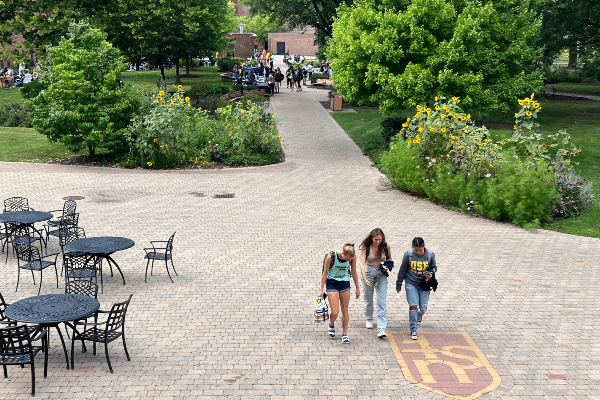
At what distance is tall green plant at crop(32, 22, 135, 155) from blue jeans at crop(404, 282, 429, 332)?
14.6 metres

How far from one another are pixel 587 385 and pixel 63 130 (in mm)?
18055

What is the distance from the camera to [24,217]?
1258 centimetres

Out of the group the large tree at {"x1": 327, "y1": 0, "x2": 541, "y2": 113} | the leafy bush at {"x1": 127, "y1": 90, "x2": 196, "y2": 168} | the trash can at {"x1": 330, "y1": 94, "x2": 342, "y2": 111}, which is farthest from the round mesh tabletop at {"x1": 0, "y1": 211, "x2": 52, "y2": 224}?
the trash can at {"x1": 330, "y1": 94, "x2": 342, "y2": 111}

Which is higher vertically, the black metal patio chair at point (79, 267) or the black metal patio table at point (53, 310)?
the black metal patio table at point (53, 310)

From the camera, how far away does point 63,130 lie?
2116 cm

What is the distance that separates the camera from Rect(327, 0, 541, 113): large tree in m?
21.6

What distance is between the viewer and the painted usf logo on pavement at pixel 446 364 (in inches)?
306

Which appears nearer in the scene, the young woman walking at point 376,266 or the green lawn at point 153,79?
the young woman walking at point 376,266

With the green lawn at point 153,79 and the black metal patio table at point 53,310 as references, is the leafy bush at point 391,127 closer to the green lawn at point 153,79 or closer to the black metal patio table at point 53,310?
the black metal patio table at point 53,310

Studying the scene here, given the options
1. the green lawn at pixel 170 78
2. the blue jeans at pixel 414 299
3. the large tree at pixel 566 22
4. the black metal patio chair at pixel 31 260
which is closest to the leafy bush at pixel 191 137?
the black metal patio chair at pixel 31 260

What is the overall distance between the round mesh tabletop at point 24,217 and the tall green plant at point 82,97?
8200mm

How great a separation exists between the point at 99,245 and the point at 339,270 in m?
4.61

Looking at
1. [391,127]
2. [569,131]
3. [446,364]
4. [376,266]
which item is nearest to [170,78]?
[391,127]

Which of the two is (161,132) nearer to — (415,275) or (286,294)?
(286,294)
